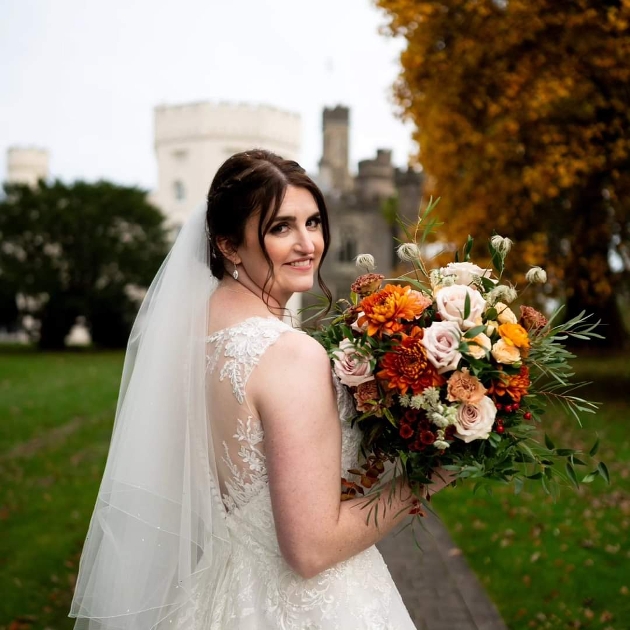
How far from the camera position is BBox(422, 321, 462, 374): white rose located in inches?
80.5

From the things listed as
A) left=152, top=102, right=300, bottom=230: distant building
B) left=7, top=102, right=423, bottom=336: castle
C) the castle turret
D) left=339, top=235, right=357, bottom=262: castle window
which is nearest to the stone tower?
the castle turret

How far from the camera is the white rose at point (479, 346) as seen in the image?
6.74ft

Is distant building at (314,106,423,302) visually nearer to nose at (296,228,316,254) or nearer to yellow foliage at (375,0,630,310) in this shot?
yellow foliage at (375,0,630,310)

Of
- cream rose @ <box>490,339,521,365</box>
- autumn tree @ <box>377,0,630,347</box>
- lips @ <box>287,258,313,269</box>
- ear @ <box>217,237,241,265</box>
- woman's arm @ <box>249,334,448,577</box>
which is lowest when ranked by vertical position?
woman's arm @ <box>249,334,448,577</box>

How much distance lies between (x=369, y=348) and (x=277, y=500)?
499 mm

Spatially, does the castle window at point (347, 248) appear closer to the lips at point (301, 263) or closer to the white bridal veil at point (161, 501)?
the white bridal veil at point (161, 501)

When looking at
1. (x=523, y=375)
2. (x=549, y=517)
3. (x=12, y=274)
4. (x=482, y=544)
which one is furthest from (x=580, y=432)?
(x=12, y=274)

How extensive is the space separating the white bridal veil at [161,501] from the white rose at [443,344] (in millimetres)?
770

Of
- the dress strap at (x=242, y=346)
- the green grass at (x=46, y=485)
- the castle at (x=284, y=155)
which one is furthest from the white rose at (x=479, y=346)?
the castle at (x=284, y=155)

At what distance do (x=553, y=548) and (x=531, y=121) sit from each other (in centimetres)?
749

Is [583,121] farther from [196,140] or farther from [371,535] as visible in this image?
[196,140]

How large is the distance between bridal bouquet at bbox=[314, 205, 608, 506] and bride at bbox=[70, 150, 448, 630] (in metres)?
0.10

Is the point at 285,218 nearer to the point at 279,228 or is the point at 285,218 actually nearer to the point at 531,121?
the point at 279,228

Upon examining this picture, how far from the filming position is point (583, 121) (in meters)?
11.7
